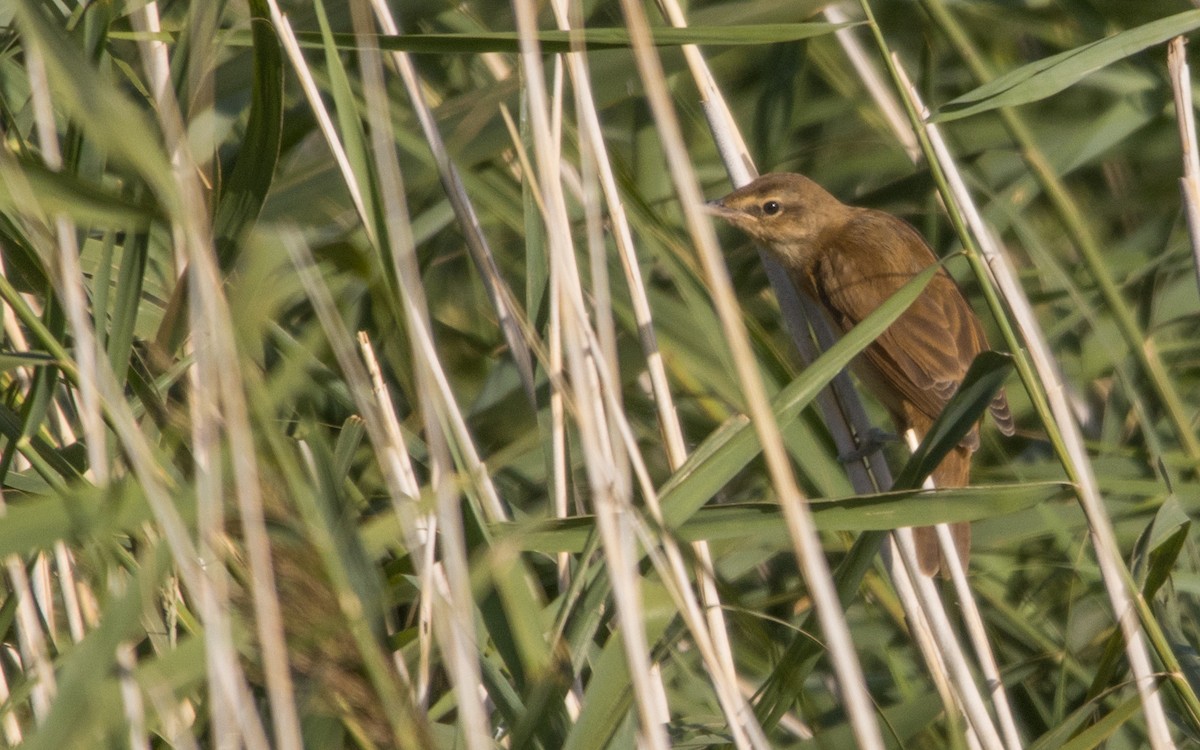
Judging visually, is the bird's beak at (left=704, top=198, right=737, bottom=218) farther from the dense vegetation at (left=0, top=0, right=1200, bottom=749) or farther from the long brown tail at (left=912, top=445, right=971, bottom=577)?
the long brown tail at (left=912, top=445, right=971, bottom=577)

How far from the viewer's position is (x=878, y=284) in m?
3.17

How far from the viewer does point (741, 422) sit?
Answer: 1.78m

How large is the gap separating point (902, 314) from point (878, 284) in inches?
4.1

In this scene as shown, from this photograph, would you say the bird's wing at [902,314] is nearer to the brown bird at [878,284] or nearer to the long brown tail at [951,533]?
the brown bird at [878,284]

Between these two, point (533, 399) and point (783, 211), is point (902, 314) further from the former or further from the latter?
point (533, 399)

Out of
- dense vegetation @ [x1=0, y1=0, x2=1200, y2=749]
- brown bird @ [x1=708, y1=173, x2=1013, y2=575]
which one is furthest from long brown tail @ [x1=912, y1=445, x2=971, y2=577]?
brown bird @ [x1=708, y1=173, x2=1013, y2=575]

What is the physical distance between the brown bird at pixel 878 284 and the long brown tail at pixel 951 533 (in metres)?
0.19

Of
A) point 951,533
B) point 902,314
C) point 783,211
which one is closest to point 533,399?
point 951,533

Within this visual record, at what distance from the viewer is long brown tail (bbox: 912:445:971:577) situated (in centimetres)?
230

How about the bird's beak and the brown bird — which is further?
the brown bird

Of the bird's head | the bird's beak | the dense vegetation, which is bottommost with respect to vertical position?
the dense vegetation

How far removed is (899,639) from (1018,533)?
40cm

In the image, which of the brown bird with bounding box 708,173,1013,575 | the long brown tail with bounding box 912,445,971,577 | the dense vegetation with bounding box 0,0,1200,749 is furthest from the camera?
the brown bird with bounding box 708,173,1013,575

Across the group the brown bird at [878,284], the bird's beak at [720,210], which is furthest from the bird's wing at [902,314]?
the bird's beak at [720,210]
